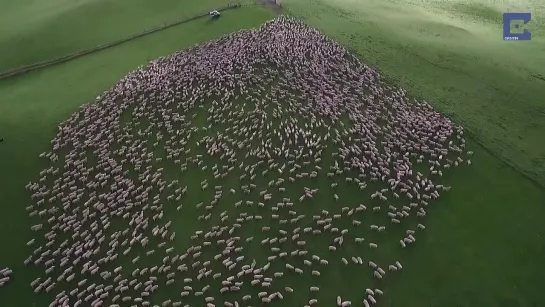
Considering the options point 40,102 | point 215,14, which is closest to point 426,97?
point 215,14

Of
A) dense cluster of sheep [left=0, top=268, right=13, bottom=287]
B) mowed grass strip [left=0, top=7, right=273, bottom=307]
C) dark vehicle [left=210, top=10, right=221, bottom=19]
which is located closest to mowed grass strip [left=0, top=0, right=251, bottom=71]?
dark vehicle [left=210, top=10, right=221, bottom=19]

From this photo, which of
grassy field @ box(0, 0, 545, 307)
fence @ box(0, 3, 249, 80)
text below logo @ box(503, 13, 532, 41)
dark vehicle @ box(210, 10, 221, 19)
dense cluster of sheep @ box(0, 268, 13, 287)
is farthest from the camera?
dark vehicle @ box(210, 10, 221, 19)

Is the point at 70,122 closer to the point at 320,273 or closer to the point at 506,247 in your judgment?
the point at 320,273

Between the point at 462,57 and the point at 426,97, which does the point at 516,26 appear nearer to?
the point at 462,57

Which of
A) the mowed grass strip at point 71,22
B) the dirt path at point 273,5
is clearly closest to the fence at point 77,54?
the mowed grass strip at point 71,22

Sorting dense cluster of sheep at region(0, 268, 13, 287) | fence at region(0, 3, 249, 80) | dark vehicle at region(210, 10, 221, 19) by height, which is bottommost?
dense cluster of sheep at region(0, 268, 13, 287)

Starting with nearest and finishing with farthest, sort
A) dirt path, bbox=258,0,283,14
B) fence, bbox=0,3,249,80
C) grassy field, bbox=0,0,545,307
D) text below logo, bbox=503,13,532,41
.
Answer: grassy field, bbox=0,0,545,307 < fence, bbox=0,3,249,80 < text below logo, bbox=503,13,532,41 < dirt path, bbox=258,0,283,14

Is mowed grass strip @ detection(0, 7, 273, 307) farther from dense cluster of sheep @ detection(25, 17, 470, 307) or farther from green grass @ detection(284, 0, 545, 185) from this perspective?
green grass @ detection(284, 0, 545, 185)

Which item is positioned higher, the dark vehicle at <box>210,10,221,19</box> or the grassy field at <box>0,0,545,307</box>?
the dark vehicle at <box>210,10,221,19</box>
